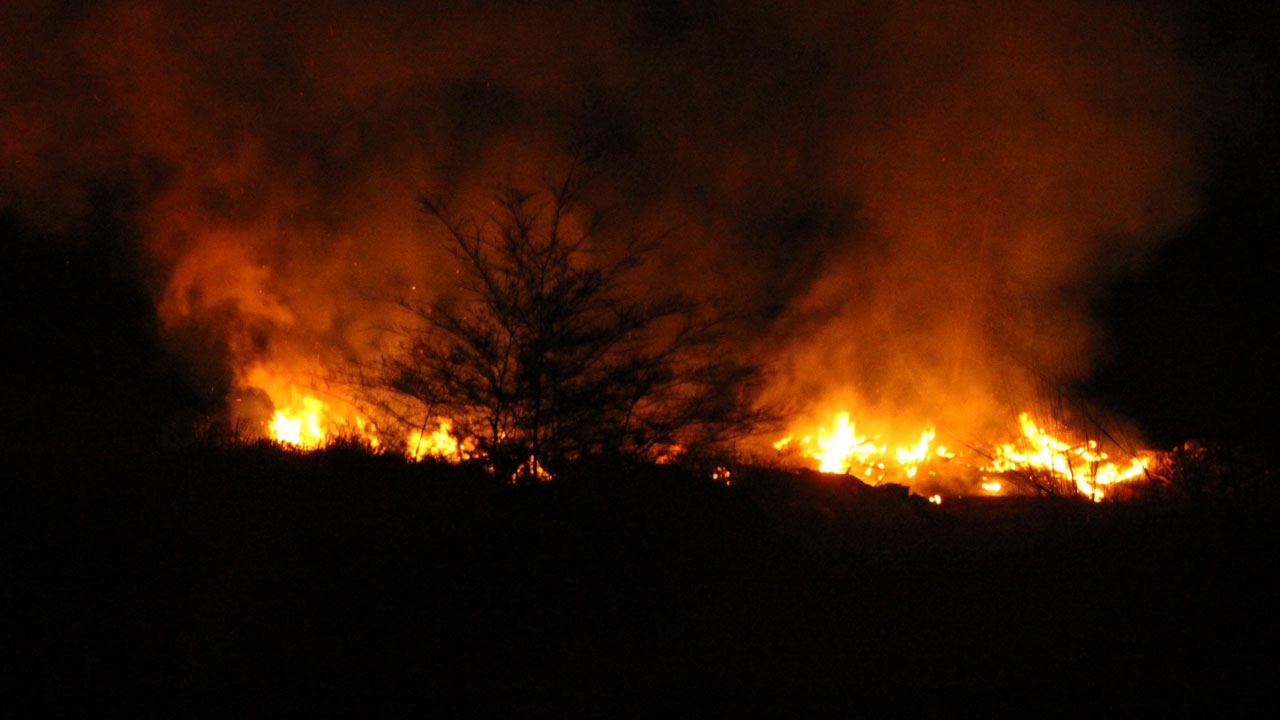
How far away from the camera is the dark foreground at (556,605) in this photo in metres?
3.86

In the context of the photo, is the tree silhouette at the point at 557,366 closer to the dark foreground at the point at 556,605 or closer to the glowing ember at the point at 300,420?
the dark foreground at the point at 556,605

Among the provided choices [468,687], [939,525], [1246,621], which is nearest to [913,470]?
[939,525]

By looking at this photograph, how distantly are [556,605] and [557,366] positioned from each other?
10.1ft

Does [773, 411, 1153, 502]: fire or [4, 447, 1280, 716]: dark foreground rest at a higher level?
[773, 411, 1153, 502]: fire

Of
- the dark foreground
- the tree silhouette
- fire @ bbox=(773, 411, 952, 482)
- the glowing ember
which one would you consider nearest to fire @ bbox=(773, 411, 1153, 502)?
fire @ bbox=(773, 411, 952, 482)

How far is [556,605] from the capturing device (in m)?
4.93

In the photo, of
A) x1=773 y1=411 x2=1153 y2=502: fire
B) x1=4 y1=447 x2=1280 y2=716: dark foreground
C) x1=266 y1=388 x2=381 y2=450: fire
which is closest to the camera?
x1=4 y1=447 x2=1280 y2=716: dark foreground

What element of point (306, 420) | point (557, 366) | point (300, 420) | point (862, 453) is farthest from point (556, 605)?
point (862, 453)

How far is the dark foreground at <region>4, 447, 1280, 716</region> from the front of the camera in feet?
12.7

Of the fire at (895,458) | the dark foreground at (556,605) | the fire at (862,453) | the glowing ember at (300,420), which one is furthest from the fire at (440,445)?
the fire at (862,453)

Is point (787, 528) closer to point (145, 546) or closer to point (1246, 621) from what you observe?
point (1246, 621)

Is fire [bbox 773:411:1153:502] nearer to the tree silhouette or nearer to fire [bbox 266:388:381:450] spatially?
the tree silhouette

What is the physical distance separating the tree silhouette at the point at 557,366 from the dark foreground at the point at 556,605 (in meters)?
1.30

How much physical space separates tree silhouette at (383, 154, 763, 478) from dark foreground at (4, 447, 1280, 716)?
4.28ft
